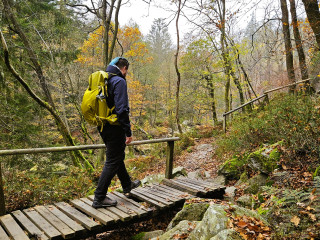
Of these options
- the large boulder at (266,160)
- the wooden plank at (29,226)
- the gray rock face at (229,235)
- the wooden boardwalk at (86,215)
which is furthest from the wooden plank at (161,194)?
the large boulder at (266,160)

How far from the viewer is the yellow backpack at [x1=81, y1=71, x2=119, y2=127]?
3526 mm

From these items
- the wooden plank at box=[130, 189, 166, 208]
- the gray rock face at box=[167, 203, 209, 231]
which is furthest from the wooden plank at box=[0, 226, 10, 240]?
the gray rock face at box=[167, 203, 209, 231]

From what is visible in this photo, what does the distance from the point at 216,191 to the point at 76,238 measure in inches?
115

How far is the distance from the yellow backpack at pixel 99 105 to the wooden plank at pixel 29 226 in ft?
5.52

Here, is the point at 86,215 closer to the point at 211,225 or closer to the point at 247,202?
the point at 211,225

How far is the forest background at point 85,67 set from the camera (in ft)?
26.3

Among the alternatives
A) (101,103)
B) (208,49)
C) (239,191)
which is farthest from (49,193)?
(208,49)

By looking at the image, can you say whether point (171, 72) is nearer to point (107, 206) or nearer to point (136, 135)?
point (136, 135)

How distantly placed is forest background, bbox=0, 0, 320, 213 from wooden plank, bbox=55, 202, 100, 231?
1561 mm

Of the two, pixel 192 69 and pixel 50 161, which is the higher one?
pixel 192 69

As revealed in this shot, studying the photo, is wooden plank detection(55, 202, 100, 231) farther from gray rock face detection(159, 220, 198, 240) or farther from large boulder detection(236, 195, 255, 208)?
large boulder detection(236, 195, 255, 208)

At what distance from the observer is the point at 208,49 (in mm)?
16312

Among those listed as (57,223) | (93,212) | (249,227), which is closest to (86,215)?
(93,212)

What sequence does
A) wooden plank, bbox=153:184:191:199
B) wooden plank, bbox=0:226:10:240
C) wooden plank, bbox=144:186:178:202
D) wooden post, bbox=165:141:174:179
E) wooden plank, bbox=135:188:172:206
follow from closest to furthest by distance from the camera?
wooden plank, bbox=0:226:10:240 < wooden plank, bbox=135:188:172:206 < wooden plank, bbox=144:186:178:202 < wooden plank, bbox=153:184:191:199 < wooden post, bbox=165:141:174:179
